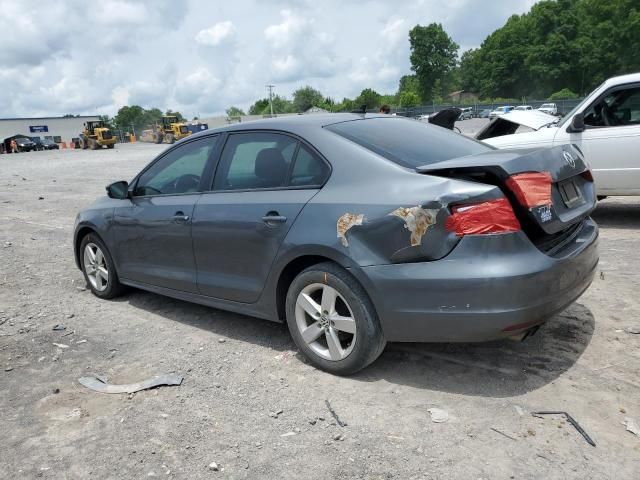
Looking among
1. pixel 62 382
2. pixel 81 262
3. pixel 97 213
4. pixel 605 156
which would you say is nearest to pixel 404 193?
pixel 62 382

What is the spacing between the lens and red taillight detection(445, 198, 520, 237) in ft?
9.91

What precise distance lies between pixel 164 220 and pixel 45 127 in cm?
9413

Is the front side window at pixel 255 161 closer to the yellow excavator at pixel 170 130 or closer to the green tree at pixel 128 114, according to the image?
the yellow excavator at pixel 170 130

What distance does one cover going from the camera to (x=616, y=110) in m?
7.36

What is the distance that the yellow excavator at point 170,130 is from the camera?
163 ft

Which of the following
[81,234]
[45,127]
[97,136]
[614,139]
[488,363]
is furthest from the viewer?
[45,127]

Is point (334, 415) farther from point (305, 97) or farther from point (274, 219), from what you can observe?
point (305, 97)

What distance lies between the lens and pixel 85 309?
5.40 m

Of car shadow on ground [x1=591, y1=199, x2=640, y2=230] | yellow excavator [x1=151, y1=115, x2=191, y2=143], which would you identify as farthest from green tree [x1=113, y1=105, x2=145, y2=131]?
car shadow on ground [x1=591, y1=199, x2=640, y2=230]

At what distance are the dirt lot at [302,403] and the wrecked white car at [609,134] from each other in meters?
2.64

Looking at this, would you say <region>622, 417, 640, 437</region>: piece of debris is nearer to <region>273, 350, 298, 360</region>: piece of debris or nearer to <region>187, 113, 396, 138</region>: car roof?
<region>273, 350, 298, 360</region>: piece of debris

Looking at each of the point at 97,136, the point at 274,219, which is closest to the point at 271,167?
the point at 274,219

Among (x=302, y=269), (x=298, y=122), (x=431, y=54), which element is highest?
(x=431, y=54)

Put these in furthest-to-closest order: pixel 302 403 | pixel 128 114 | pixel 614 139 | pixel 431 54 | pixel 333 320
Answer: pixel 128 114 < pixel 431 54 < pixel 614 139 < pixel 333 320 < pixel 302 403
